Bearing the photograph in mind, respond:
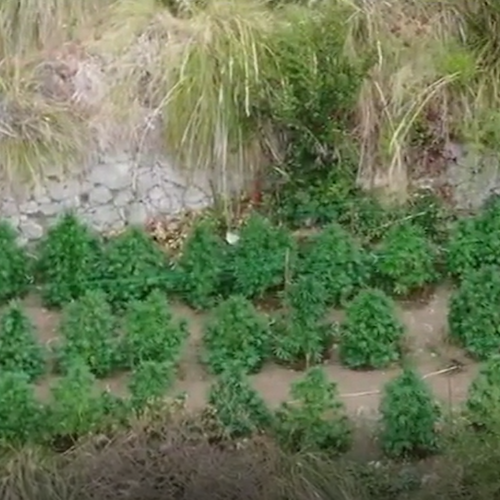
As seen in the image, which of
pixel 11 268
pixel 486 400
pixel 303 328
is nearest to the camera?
pixel 486 400

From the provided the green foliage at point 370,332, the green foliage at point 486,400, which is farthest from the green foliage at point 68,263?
the green foliage at point 486,400

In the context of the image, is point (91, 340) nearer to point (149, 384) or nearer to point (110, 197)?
point (149, 384)

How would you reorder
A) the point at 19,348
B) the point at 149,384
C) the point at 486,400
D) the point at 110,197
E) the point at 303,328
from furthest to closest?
the point at 110,197 < the point at 303,328 < the point at 19,348 < the point at 149,384 < the point at 486,400

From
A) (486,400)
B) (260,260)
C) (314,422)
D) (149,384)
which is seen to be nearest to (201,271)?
(260,260)

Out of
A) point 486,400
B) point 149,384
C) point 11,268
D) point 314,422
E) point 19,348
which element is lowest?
point 11,268

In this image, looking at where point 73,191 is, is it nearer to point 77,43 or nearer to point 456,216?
point 77,43

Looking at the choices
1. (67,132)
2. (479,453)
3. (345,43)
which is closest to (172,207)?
(67,132)

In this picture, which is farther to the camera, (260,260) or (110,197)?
(110,197)
